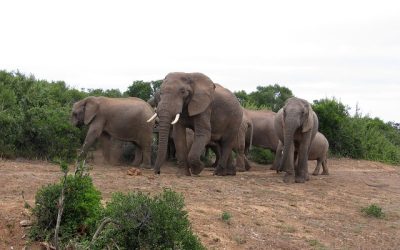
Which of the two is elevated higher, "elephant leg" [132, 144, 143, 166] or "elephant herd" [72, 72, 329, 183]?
"elephant herd" [72, 72, 329, 183]

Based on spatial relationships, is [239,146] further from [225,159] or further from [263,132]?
[263,132]

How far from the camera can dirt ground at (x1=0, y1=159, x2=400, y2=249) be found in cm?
761

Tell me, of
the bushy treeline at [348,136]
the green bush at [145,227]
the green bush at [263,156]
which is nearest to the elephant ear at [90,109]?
the green bush at [263,156]

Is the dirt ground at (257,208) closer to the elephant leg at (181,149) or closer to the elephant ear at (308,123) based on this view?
the elephant leg at (181,149)

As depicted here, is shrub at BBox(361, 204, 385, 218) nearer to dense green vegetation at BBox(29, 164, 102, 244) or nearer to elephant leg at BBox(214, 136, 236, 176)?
elephant leg at BBox(214, 136, 236, 176)

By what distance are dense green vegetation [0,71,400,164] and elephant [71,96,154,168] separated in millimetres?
553

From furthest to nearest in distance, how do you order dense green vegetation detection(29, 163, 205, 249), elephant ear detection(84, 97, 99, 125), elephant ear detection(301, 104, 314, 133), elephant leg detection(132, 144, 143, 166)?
elephant leg detection(132, 144, 143, 166), elephant ear detection(84, 97, 99, 125), elephant ear detection(301, 104, 314, 133), dense green vegetation detection(29, 163, 205, 249)

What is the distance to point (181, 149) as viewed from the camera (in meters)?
12.4

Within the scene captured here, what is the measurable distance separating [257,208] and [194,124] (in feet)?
11.8

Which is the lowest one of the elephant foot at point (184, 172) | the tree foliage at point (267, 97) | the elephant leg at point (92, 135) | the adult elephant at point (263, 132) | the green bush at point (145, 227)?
the green bush at point (145, 227)

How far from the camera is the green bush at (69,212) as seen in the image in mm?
6773

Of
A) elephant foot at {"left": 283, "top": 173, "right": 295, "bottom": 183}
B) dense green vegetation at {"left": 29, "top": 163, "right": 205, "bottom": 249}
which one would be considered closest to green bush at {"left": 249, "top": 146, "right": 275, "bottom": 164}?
elephant foot at {"left": 283, "top": 173, "right": 295, "bottom": 183}

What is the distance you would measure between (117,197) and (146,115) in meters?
7.99

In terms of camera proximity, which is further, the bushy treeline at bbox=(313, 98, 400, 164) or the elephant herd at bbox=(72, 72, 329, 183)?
the bushy treeline at bbox=(313, 98, 400, 164)
